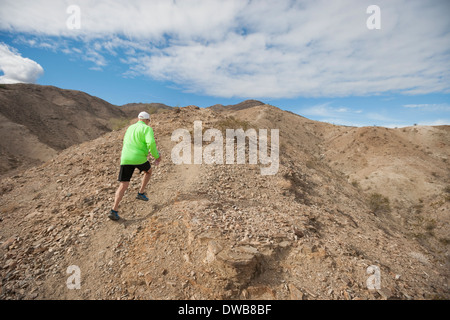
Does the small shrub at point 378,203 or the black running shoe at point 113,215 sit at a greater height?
the black running shoe at point 113,215

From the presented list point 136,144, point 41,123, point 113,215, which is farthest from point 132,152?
point 41,123

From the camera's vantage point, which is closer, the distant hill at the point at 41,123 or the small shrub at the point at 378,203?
the small shrub at the point at 378,203

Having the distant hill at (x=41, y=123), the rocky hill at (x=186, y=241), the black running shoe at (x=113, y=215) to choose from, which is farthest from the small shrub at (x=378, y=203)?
the distant hill at (x=41, y=123)

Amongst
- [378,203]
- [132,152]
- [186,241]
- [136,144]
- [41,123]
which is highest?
[41,123]

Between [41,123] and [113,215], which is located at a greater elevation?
[41,123]

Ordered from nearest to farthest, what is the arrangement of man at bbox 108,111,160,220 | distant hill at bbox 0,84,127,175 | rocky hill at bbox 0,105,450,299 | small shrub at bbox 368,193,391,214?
1. rocky hill at bbox 0,105,450,299
2. man at bbox 108,111,160,220
3. small shrub at bbox 368,193,391,214
4. distant hill at bbox 0,84,127,175

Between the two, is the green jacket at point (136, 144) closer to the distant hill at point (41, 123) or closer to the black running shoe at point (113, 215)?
the black running shoe at point (113, 215)

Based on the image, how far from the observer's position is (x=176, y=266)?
10.6ft

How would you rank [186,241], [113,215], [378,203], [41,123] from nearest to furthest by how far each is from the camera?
[186,241] → [113,215] → [378,203] → [41,123]

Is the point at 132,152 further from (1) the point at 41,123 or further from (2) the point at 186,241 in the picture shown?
(1) the point at 41,123

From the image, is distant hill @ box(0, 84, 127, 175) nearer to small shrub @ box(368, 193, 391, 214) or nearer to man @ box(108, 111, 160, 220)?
man @ box(108, 111, 160, 220)

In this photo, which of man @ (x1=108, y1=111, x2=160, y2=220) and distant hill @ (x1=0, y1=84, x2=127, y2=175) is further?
distant hill @ (x1=0, y1=84, x2=127, y2=175)

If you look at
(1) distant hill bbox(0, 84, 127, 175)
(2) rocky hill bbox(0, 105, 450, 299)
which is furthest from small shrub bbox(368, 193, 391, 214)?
(1) distant hill bbox(0, 84, 127, 175)

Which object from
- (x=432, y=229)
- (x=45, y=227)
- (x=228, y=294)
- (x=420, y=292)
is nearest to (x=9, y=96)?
(x=45, y=227)
